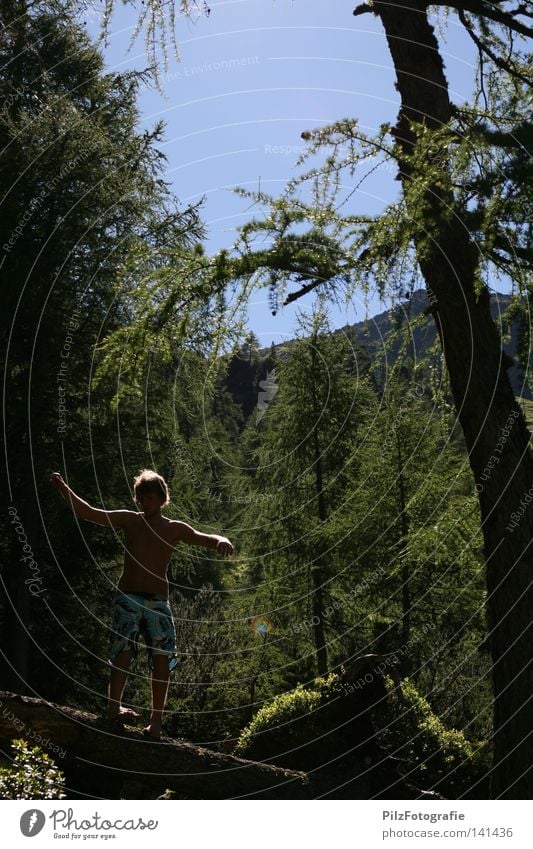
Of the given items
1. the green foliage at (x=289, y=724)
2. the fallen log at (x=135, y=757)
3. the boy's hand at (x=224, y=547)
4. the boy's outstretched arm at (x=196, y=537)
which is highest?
the boy's outstretched arm at (x=196, y=537)

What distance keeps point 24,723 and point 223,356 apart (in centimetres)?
337

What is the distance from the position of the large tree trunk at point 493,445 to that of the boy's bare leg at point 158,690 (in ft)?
8.25

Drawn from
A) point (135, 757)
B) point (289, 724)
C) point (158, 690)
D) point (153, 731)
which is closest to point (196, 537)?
point (158, 690)

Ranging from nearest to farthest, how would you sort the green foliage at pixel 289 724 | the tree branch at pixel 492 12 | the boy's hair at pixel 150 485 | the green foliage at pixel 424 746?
1. the boy's hair at pixel 150 485
2. the tree branch at pixel 492 12
3. the green foliage at pixel 289 724
4. the green foliage at pixel 424 746

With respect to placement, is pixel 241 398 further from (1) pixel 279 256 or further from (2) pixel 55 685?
(1) pixel 279 256

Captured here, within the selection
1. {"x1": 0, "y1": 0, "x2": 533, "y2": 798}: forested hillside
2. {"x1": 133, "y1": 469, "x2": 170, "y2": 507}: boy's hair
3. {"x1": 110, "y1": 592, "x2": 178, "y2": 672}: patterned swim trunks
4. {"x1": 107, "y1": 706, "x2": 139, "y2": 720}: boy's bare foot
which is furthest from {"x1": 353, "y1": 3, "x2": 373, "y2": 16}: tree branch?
{"x1": 107, "y1": 706, "x2": 139, "y2": 720}: boy's bare foot

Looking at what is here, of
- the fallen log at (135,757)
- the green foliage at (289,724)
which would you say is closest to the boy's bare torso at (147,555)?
the fallen log at (135,757)

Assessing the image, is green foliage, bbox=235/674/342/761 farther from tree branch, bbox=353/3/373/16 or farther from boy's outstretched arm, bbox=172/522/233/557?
tree branch, bbox=353/3/373/16

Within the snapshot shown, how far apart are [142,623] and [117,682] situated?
1.65 feet

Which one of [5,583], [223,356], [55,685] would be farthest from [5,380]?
[223,356]

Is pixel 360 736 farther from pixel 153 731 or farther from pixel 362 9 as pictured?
pixel 362 9

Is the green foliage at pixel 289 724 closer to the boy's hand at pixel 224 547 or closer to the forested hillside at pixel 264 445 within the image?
the forested hillside at pixel 264 445

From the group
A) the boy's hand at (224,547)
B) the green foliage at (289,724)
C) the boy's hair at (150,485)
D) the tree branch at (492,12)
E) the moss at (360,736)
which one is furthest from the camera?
the green foliage at (289,724)

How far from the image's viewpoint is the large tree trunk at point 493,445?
259 inches
